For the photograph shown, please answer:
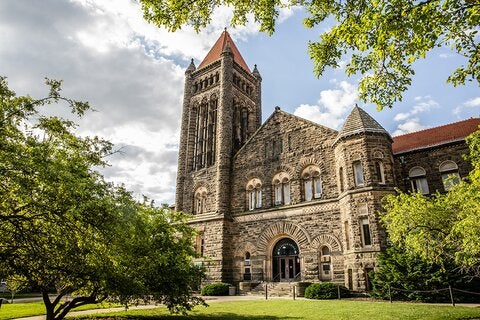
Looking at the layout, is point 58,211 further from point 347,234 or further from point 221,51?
point 221,51

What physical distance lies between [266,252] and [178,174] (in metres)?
12.1

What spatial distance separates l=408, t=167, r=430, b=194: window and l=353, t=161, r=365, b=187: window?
4569 mm

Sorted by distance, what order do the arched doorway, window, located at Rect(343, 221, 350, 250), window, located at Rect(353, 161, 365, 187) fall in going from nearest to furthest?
window, located at Rect(343, 221, 350, 250)
window, located at Rect(353, 161, 365, 187)
the arched doorway

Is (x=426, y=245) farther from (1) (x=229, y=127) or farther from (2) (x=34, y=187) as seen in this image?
(1) (x=229, y=127)

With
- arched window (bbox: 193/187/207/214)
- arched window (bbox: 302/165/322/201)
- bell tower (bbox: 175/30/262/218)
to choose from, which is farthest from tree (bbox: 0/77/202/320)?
arched window (bbox: 193/187/207/214)

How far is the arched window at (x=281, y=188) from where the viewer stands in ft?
82.4

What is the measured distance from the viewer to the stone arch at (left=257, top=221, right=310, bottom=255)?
22797mm

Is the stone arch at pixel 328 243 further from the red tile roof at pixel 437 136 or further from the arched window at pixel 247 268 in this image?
the red tile roof at pixel 437 136

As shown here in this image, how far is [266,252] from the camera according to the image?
79.4ft

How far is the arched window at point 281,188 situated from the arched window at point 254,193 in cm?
146

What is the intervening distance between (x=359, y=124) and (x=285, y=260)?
36.3 feet

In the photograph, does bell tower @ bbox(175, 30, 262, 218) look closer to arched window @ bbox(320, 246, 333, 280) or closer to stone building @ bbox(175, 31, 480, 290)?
stone building @ bbox(175, 31, 480, 290)

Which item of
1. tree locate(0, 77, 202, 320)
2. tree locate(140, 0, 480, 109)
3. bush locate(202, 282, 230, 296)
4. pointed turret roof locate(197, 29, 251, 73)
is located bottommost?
bush locate(202, 282, 230, 296)

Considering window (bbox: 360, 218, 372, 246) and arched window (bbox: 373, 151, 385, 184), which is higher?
arched window (bbox: 373, 151, 385, 184)
